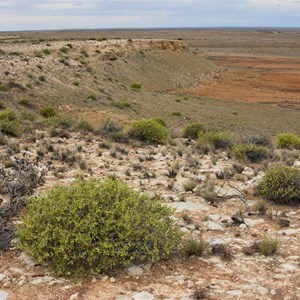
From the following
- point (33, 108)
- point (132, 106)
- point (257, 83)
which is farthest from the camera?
point (257, 83)

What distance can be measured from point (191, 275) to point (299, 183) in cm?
339

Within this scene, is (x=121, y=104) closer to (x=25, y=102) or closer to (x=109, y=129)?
(x=25, y=102)

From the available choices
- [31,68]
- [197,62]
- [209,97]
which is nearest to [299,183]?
[31,68]

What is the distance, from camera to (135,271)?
4816mm

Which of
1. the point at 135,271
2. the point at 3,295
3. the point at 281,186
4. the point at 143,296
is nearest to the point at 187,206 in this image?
the point at 281,186

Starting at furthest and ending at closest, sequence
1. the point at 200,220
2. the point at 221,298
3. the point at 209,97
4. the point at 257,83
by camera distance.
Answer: the point at 257,83, the point at 209,97, the point at 200,220, the point at 221,298

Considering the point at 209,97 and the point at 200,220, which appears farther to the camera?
the point at 209,97

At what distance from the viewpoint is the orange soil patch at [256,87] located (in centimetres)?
3878

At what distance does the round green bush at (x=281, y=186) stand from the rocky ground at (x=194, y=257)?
7.9 inches

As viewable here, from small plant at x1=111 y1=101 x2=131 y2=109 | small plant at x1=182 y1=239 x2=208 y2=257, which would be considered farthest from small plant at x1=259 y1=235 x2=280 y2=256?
small plant at x1=111 y1=101 x2=131 y2=109

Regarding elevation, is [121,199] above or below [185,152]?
above

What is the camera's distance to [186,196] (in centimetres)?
753

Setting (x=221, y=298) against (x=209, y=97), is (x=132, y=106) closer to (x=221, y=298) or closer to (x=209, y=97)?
(x=209, y=97)

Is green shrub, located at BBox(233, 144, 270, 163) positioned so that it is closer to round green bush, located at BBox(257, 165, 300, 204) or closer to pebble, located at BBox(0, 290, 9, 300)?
round green bush, located at BBox(257, 165, 300, 204)
